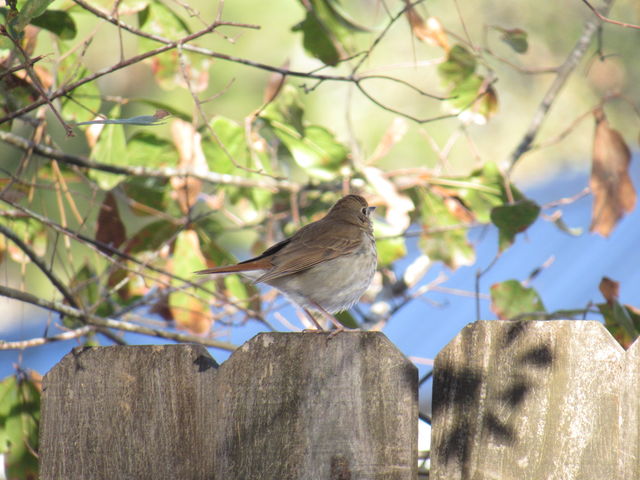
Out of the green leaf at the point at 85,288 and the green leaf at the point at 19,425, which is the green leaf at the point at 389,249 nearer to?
the green leaf at the point at 85,288

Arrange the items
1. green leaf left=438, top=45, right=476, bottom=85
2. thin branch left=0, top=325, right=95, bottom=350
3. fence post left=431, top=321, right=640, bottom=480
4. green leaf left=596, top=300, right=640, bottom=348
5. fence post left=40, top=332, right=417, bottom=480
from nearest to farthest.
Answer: fence post left=431, top=321, right=640, bottom=480, fence post left=40, top=332, right=417, bottom=480, green leaf left=596, top=300, right=640, bottom=348, thin branch left=0, top=325, right=95, bottom=350, green leaf left=438, top=45, right=476, bottom=85

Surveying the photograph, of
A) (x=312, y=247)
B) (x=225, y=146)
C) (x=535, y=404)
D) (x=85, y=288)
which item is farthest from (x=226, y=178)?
(x=535, y=404)

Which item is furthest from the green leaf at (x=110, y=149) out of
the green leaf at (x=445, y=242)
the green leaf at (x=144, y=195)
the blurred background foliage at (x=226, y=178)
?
the green leaf at (x=445, y=242)

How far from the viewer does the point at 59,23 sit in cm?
280

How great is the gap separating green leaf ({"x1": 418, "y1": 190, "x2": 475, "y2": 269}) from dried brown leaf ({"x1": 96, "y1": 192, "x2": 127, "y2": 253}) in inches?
48.5

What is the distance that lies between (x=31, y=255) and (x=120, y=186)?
2.64 ft

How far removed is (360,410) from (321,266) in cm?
142

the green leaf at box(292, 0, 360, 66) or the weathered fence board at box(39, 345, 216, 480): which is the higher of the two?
the green leaf at box(292, 0, 360, 66)

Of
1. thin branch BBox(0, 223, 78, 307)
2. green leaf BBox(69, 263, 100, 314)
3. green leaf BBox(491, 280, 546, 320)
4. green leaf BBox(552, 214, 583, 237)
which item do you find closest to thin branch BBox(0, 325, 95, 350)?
thin branch BBox(0, 223, 78, 307)

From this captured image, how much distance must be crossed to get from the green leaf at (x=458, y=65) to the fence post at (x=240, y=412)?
1.76 metres

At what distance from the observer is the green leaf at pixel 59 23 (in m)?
2.76

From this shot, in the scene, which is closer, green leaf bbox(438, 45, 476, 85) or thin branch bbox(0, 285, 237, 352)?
thin branch bbox(0, 285, 237, 352)

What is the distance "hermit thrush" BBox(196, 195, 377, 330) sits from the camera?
122 inches

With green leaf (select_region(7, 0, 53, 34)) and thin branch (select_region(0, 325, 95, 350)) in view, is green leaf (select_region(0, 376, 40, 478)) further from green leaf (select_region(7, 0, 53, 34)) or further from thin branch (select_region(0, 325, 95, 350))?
green leaf (select_region(7, 0, 53, 34))
